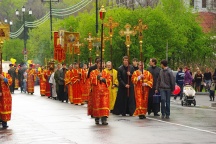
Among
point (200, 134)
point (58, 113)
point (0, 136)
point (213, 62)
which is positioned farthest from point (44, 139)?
point (213, 62)

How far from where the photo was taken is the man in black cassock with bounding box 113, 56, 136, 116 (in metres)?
25.1

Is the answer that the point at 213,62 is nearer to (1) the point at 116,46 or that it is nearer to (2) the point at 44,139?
(1) the point at 116,46

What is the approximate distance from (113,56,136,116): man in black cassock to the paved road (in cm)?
55

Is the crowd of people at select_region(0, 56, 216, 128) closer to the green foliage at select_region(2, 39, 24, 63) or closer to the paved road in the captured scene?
the paved road

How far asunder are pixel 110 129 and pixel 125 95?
5.49m

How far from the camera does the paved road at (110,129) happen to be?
17375 millimetres

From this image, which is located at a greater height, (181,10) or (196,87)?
(181,10)

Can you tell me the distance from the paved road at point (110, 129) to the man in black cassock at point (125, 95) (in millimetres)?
553

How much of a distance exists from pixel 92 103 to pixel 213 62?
3836 centimetres

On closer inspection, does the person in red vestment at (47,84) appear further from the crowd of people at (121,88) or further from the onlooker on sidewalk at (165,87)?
the onlooker on sidewalk at (165,87)

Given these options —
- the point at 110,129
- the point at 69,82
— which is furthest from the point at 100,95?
the point at 69,82

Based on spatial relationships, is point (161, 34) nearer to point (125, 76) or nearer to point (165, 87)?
point (125, 76)

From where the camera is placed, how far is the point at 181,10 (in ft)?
216

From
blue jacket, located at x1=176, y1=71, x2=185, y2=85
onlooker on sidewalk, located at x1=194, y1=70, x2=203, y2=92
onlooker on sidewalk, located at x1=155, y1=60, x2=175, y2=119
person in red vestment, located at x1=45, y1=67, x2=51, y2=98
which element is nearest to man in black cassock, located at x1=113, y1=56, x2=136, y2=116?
onlooker on sidewalk, located at x1=155, y1=60, x2=175, y2=119
